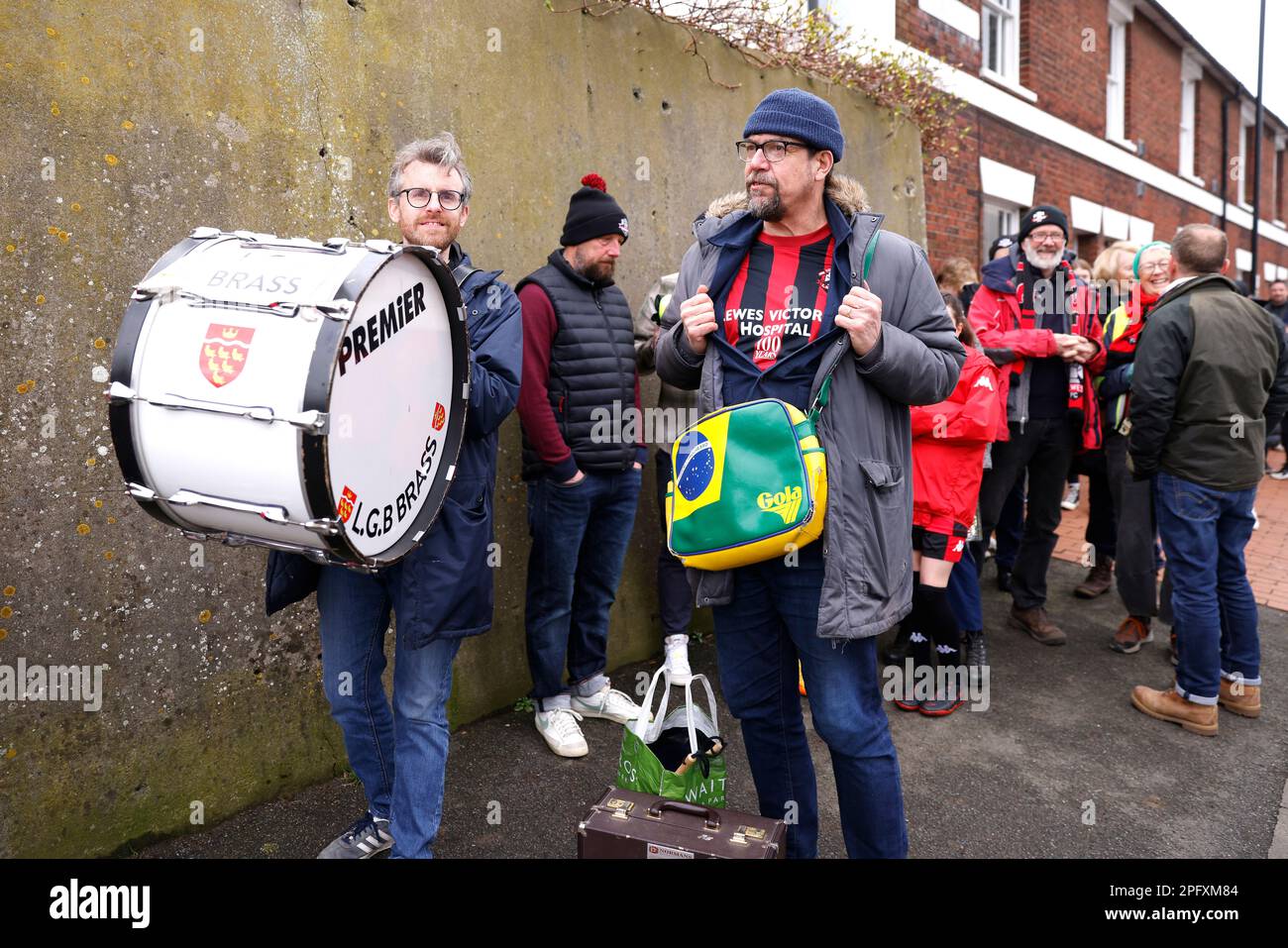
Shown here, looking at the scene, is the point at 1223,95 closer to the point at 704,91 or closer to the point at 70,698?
the point at 704,91

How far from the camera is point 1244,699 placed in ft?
13.9

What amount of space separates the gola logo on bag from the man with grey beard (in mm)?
3044

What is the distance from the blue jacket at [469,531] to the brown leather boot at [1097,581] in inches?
179

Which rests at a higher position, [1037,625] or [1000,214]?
[1000,214]

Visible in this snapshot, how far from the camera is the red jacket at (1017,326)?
4.94 m

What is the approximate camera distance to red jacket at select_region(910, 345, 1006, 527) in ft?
13.1

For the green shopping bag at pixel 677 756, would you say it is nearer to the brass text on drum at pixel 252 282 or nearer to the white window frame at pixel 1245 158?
the brass text on drum at pixel 252 282

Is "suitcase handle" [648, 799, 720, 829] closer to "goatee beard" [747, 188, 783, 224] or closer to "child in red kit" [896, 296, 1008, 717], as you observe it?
"goatee beard" [747, 188, 783, 224]

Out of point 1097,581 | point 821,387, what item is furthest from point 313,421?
point 1097,581

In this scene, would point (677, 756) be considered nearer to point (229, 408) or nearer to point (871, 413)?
point (871, 413)

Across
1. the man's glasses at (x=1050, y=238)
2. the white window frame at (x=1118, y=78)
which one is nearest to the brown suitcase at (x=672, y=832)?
the man's glasses at (x=1050, y=238)

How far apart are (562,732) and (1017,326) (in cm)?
322

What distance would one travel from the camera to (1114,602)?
5.88 meters

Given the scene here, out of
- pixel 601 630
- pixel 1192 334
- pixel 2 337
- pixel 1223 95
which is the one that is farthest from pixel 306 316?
pixel 1223 95
